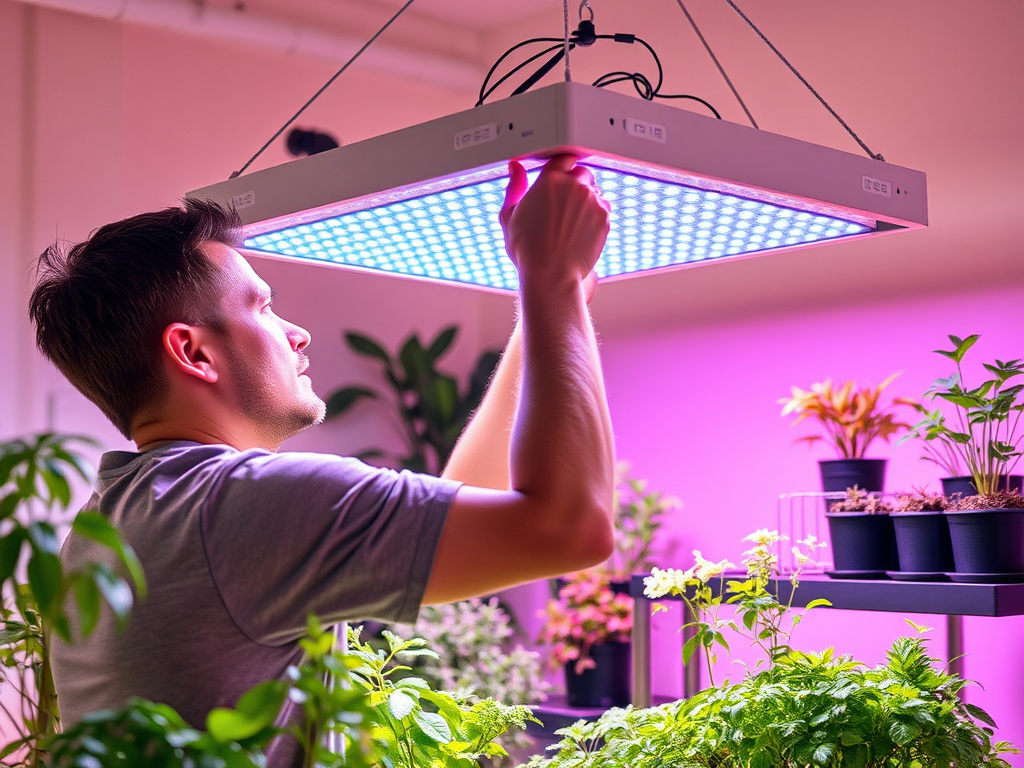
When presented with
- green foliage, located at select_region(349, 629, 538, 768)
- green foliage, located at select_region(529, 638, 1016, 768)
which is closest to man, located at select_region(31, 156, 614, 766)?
green foliage, located at select_region(349, 629, 538, 768)

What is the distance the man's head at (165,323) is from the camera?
3.61 feet

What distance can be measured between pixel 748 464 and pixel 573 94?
2.75 meters

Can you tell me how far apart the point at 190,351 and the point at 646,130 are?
53 centimetres

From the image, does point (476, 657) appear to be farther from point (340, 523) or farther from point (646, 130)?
point (646, 130)

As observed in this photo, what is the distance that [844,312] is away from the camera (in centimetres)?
323

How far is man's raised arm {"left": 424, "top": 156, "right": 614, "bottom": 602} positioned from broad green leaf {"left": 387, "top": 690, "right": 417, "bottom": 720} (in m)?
0.41

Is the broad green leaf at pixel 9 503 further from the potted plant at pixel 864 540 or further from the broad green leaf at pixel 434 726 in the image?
the potted plant at pixel 864 540

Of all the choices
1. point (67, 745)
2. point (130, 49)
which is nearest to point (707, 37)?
point (130, 49)

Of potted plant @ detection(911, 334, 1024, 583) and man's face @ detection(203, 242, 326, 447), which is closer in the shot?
man's face @ detection(203, 242, 326, 447)

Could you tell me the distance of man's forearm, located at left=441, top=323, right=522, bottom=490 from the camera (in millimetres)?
1387

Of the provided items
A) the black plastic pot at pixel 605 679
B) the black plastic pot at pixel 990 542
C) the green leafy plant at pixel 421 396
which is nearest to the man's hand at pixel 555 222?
the black plastic pot at pixel 990 542

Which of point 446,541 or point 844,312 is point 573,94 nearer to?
point 446,541

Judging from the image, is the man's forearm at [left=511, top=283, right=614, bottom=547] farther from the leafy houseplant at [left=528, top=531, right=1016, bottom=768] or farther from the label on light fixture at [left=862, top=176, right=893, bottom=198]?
the leafy houseplant at [left=528, top=531, right=1016, bottom=768]

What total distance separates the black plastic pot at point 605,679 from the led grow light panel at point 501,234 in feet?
7.62
